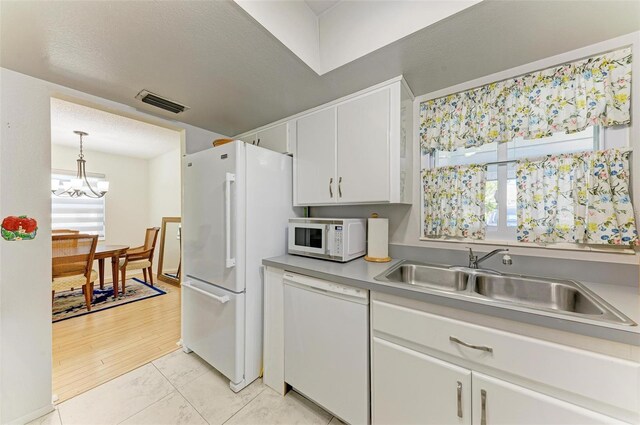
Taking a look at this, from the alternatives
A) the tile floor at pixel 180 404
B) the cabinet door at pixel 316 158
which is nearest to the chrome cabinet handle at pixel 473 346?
the tile floor at pixel 180 404

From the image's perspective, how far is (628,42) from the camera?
1.16 m

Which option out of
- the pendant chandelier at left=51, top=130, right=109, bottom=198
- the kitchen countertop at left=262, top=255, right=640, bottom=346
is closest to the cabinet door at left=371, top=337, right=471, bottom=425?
the kitchen countertop at left=262, top=255, right=640, bottom=346

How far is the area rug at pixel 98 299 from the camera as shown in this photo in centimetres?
284

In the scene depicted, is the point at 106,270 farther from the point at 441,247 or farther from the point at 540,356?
the point at 540,356

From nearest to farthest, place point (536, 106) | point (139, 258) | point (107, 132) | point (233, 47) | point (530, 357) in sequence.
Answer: point (530, 357)
point (233, 47)
point (536, 106)
point (107, 132)
point (139, 258)

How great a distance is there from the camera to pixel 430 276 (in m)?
1.58

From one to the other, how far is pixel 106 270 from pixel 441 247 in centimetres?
528

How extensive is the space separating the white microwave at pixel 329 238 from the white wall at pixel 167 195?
329 centimetres

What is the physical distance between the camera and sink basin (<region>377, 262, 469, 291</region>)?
1.47 m

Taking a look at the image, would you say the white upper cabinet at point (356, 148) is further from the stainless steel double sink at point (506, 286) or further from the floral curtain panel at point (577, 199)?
the floral curtain panel at point (577, 199)

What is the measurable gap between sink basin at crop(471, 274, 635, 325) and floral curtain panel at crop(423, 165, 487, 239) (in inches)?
11.5

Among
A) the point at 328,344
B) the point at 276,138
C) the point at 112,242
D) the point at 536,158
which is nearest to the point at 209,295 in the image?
the point at 328,344

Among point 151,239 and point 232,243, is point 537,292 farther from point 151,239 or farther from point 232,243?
point 151,239

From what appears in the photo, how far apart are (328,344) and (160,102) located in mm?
2088
